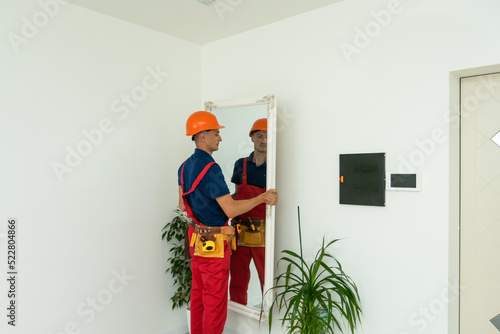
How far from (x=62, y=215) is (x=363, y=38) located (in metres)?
2.57

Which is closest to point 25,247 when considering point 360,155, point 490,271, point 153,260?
point 153,260

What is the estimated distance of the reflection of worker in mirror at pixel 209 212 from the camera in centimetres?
277

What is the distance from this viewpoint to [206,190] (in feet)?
9.23

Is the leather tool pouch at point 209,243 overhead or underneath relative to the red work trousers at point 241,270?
overhead

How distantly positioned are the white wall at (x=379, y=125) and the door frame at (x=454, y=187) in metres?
0.04

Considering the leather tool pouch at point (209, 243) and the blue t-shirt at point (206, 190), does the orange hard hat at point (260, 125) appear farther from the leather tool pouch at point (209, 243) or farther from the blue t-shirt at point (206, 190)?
the leather tool pouch at point (209, 243)

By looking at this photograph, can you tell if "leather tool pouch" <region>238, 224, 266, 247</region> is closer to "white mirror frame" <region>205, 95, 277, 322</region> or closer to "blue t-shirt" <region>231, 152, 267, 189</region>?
"white mirror frame" <region>205, 95, 277, 322</region>

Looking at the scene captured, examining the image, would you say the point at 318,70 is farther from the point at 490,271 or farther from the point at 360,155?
the point at 490,271

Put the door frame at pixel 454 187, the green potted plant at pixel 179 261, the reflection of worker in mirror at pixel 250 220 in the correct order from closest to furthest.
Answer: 1. the door frame at pixel 454 187
2. the reflection of worker in mirror at pixel 250 220
3. the green potted plant at pixel 179 261

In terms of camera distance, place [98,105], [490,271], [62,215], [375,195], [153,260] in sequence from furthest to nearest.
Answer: [153,260] < [98,105] < [62,215] < [375,195] < [490,271]

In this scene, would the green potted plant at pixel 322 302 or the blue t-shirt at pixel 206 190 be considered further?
the blue t-shirt at pixel 206 190

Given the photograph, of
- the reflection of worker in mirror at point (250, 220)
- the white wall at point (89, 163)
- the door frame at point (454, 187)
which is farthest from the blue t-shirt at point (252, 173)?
the door frame at point (454, 187)

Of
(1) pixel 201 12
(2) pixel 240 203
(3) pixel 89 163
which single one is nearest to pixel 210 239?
(2) pixel 240 203

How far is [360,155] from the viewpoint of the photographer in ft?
9.16
